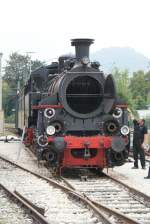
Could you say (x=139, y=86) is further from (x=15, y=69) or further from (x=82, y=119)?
(x=82, y=119)

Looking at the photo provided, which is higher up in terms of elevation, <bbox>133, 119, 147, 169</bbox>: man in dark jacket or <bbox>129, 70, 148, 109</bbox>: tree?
<bbox>129, 70, 148, 109</bbox>: tree

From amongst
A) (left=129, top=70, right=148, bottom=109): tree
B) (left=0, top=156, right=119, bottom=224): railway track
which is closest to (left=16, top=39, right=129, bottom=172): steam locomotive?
(left=0, top=156, right=119, bottom=224): railway track

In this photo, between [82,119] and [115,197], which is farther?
[82,119]

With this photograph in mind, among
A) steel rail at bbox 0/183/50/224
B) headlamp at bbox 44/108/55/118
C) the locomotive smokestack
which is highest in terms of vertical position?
the locomotive smokestack

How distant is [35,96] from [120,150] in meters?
A: 3.56

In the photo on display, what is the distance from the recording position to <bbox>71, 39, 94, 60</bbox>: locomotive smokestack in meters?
15.0

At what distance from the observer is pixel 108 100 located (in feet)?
49.4

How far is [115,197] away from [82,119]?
4.02 metres

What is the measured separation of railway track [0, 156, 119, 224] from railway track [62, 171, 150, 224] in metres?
0.24

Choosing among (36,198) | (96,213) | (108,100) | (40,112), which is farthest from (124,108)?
(96,213)

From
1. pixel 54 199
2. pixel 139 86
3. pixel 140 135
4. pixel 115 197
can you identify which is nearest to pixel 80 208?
pixel 54 199

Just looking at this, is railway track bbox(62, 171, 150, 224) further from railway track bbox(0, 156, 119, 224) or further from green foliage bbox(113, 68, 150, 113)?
green foliage bbox(113, 68, 150, 113)

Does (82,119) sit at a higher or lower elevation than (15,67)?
lower

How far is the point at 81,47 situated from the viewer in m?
15.1
